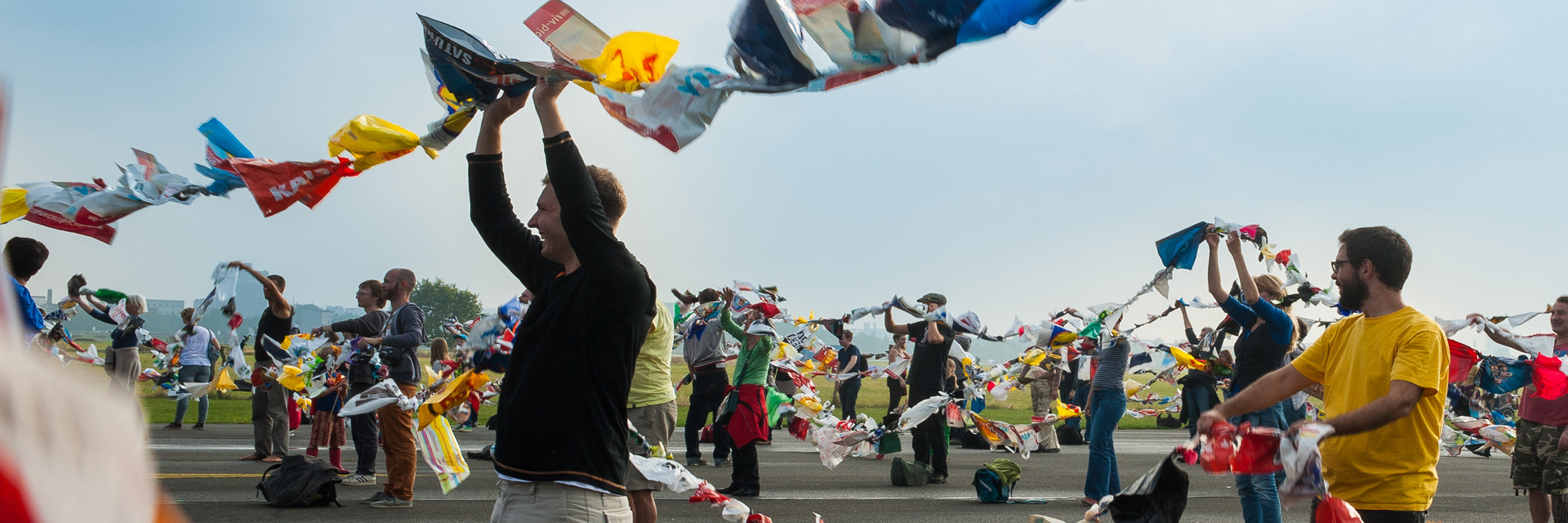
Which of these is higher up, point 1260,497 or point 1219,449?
point 1219,449

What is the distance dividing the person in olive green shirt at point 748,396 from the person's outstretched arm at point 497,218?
5.64 metres

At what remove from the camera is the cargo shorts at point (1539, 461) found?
6797 millimetres

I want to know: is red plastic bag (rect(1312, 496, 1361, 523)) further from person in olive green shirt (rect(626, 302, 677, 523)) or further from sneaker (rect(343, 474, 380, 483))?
sneaker (rect(343, 474, 380, 483))

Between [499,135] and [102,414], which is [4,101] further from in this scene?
[499,135]

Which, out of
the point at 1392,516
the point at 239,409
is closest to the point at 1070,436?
the point at 1392,516

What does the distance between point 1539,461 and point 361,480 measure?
9124 mm

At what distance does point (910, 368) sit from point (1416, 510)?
7.06m

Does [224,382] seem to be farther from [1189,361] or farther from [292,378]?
[1189,361]

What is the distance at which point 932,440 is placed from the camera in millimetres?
10453

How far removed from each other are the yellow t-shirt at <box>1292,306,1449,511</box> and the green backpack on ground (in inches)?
265

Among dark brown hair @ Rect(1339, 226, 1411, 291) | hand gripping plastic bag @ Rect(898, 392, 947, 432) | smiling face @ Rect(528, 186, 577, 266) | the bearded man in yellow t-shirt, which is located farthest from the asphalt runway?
smiling face @ Rect(528, 186, 577, 266)

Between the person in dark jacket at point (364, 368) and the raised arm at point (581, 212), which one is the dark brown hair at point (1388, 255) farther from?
the person in dark jacket at point (364, 368)

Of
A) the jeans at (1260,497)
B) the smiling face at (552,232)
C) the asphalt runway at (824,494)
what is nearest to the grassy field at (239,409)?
the asphalt runway at (824,494)

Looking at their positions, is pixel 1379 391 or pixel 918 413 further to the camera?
pixel 918 413
